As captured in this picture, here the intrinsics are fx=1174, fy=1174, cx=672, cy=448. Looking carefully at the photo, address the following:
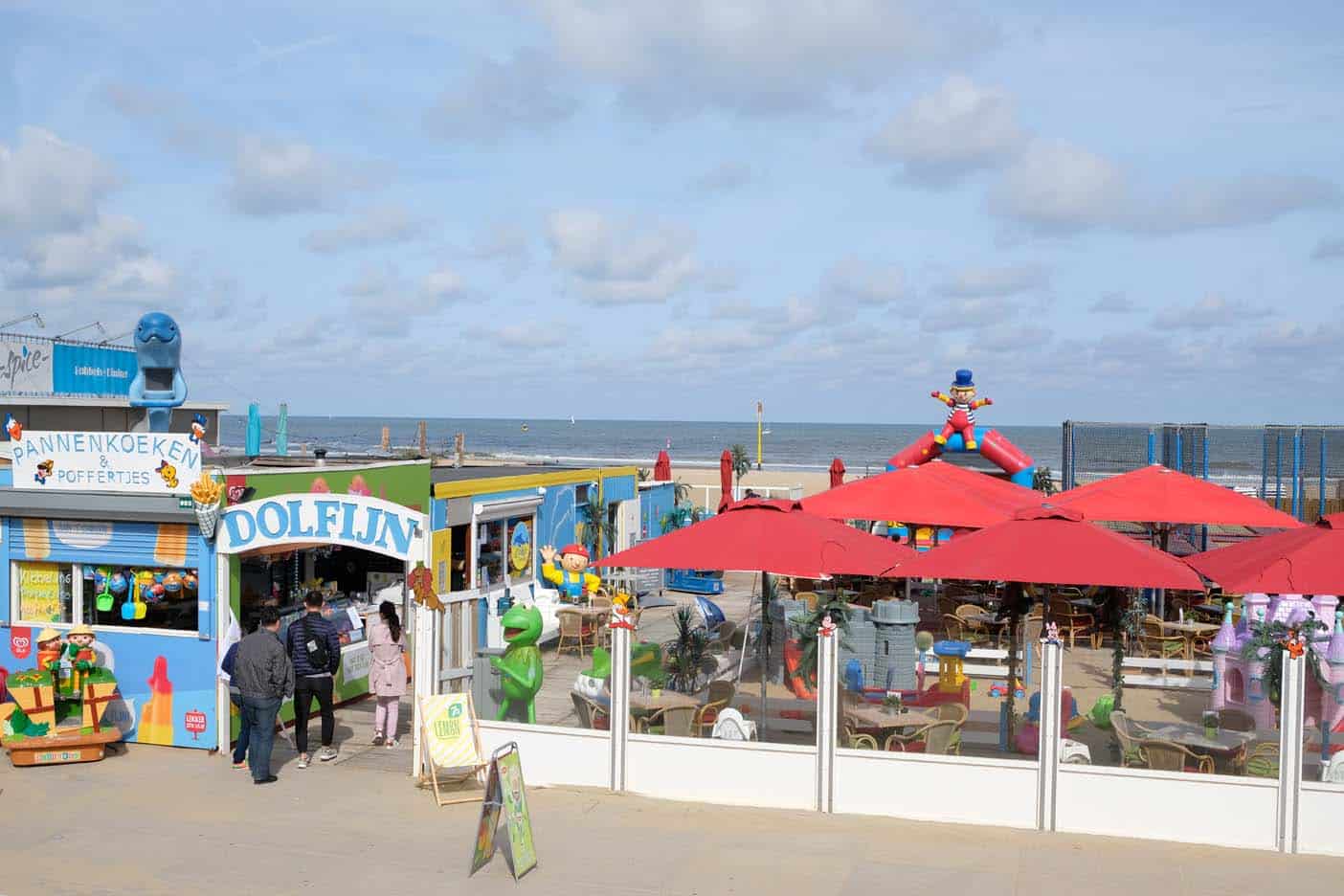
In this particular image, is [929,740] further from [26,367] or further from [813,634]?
[26,367]

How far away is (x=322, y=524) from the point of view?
10.1 metres

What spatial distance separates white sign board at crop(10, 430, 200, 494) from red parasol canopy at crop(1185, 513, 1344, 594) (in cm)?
880

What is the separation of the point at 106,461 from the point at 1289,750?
971 cm

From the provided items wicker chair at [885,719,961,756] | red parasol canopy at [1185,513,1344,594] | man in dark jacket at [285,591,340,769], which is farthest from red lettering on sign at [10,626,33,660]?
red parasol canopy at [1185,513,1344,594]

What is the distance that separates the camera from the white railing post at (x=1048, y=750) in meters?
8.08

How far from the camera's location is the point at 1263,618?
1013 cm

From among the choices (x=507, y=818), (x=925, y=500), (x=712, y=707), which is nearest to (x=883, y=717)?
(x=712, y=707)

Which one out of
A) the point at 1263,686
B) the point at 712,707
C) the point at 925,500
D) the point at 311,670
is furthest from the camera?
the point at 925,500

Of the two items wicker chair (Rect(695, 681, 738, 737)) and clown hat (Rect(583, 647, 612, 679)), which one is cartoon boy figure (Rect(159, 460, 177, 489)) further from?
wicker chair (Rect(695, 681, 738, 737))

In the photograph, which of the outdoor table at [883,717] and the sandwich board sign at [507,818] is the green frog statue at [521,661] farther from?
the outdoor table at [883,717]

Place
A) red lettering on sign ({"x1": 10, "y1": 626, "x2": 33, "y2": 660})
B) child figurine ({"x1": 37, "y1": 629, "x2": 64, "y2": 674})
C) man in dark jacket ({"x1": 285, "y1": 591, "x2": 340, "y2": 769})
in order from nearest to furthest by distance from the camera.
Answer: man in dark jacket ({"x1": 285, "y1": 591, "x2": 340, "y2": 769}) < child figurine ({"x1": 37, "y1": 629, "x2": 64, "y2": 674}) < red lettering on sign ({"x1": 10, "y1": 626, "x2": 33, "y2": 660})

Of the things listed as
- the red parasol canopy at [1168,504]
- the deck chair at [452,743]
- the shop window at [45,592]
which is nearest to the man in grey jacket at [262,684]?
the deck chair at [452,743]

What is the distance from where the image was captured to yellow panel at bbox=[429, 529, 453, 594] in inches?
530

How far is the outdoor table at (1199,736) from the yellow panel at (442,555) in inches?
308
